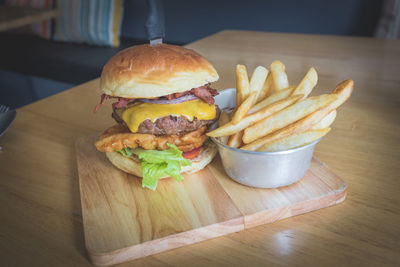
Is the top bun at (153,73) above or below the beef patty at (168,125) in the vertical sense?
above

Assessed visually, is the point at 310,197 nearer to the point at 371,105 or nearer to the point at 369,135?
the point at 369,135

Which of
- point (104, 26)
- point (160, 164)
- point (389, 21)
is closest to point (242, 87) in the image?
point (160, 164)

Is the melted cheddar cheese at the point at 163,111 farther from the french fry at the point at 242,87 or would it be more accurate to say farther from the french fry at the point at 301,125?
the french fry at the point at 301,125

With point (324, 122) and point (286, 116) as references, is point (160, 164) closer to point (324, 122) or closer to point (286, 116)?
point (286, 116)

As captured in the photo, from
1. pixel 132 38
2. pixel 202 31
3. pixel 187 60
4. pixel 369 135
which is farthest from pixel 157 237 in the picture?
pixel 132 38

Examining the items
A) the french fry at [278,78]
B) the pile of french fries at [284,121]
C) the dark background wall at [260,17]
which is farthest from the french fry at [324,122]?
the dark background wall at [260,17]

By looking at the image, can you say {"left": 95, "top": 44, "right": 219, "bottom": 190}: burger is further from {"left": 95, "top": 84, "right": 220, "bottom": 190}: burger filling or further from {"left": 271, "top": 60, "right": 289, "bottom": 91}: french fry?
{"left": 271, "top": 60, "right": 289, "bottom": 91}: french fry

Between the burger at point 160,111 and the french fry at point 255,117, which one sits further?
the burger at point 160,111
